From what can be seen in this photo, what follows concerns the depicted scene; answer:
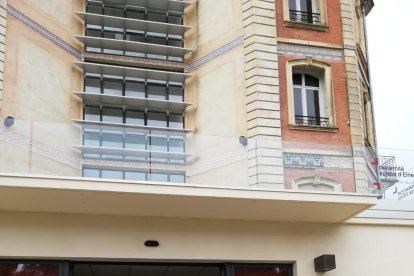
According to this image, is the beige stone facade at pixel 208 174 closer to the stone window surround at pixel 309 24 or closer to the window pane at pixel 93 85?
the stone window surround at pixel 309 24

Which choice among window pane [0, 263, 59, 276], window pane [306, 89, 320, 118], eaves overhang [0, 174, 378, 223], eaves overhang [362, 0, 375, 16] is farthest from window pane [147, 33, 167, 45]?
window pane [0, 263, 59, 276]

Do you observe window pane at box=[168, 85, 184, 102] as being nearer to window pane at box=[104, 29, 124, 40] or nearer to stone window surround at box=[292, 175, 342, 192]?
window pane at box=[104, 29, 124, 40]

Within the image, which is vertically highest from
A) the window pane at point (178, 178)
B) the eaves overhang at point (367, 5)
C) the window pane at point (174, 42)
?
the eaves overhang at point (367, 5)

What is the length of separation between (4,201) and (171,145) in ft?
9.06

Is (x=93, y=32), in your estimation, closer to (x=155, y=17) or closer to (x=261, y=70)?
(x=155, y=17)

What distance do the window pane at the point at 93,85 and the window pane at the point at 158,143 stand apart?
842 centimetres

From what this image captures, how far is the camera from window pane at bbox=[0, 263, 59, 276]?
10594 millimetres

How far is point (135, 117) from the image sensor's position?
1947 centimetres

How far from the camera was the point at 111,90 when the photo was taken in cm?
1953

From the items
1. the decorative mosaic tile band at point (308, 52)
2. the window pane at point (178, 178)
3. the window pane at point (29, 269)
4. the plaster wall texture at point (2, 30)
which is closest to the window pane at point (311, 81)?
the decorative mosaic tile band at point (308, 52)

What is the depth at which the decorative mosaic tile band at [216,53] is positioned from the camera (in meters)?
18.8

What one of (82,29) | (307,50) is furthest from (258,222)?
(82,29)

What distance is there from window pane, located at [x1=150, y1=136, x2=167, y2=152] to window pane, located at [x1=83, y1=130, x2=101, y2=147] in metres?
0.87

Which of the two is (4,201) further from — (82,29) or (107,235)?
(82,29)
